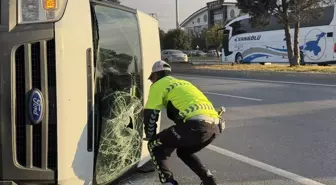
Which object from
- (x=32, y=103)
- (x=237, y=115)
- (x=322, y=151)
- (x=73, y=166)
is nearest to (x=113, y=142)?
(x=73, y=166)

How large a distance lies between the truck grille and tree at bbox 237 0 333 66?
2088 cm

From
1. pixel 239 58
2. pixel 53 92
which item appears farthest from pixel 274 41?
pixel 53 92

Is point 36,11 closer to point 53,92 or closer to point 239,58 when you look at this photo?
point 53,92

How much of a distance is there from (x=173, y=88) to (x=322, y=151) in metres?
3.29

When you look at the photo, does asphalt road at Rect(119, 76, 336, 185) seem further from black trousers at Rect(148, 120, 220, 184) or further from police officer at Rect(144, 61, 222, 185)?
police officer at Rect(144, 61, 222, 185)

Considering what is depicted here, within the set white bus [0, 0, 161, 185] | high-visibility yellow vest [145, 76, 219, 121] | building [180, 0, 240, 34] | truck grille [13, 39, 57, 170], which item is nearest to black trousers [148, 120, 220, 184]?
high-visibility yellow vest [145, 76, 219, 121]

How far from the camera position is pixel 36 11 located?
2.97 metres

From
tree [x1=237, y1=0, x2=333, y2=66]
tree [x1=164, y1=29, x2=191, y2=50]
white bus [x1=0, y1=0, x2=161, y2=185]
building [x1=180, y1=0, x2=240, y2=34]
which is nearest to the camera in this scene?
white bus [x1=0, y1=0, x2=161, y2=185]

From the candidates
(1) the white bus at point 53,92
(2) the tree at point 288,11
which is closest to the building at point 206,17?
(2) the tree at point 288,11

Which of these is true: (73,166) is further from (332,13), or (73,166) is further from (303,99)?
(332,13)

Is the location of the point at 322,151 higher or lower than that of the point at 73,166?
lower

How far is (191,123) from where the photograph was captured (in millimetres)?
3936

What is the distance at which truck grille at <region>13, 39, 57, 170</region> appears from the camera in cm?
294

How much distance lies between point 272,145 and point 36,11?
4739mm
